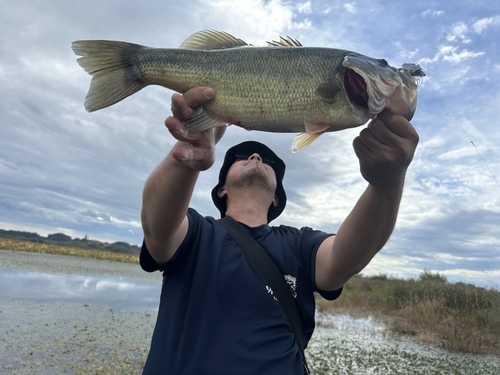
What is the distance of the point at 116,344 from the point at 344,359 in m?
5.57

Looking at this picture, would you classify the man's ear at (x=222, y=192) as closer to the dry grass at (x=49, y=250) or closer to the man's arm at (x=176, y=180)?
the man's arm at (x=176, y=180)

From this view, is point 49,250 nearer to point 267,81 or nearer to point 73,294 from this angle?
point 73,294

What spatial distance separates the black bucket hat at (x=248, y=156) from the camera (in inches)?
171

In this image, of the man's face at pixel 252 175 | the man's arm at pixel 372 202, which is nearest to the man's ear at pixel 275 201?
the man's face at pixel 252 175

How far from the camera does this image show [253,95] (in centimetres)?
231

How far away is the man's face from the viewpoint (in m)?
4.04

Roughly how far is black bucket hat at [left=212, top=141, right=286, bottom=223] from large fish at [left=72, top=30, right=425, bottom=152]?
6.16ft

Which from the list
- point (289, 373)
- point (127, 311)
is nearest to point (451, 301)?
point (127, 311)

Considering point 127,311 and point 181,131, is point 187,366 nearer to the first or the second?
point 181,131

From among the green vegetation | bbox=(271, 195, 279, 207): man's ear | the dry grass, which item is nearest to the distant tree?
the green vegetation

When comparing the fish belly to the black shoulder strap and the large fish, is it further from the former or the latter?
the black shoulder strap

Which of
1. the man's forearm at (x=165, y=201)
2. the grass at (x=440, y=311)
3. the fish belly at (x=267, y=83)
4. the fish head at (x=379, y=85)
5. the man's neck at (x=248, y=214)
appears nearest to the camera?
the fish head at (x=379, y=85)

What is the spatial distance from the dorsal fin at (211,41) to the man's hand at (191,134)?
0.52m

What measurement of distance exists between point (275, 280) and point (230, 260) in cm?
40
